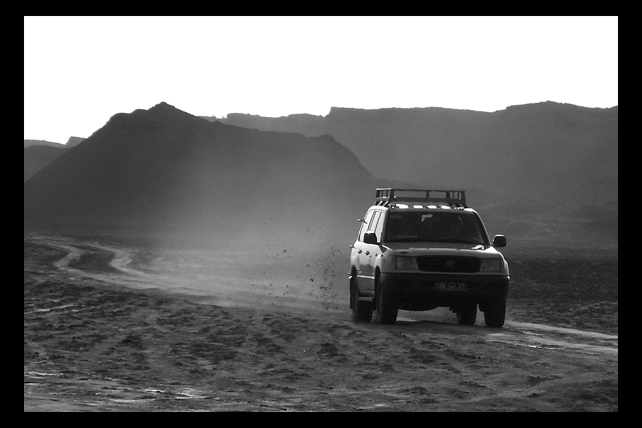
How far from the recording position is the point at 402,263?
1608 cm

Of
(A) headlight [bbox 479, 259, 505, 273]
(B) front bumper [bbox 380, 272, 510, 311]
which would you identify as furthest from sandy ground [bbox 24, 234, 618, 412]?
(A) headlight [bbox 479, 259, 505, 273]

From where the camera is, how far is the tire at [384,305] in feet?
53.3

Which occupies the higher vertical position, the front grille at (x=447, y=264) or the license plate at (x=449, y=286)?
the front grille at (x=447, y=264)

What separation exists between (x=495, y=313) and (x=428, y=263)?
1.67 meters

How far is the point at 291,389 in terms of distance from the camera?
11.3 meters

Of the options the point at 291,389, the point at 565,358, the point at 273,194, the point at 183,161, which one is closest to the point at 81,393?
the point at 291,389

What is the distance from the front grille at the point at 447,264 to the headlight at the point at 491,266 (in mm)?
108

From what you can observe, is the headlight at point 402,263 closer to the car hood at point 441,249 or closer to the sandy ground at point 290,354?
the car hood at point 441,249

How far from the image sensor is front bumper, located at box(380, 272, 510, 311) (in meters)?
16.0

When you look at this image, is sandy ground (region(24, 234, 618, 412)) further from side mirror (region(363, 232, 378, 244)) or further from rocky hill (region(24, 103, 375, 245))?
rocky hill (region(24, 103, 375, 245))

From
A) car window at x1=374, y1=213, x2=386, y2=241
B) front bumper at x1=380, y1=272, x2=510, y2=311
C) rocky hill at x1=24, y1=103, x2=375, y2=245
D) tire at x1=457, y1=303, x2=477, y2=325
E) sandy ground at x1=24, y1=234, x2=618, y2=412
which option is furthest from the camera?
rocky hill at x1=24, y1=103, x2=375, y2=245

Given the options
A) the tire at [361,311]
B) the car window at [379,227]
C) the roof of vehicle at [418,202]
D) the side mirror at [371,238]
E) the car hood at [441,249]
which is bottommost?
the tire at [361,311]

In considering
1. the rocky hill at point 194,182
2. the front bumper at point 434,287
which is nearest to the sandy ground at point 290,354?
the front bumper at point 434,287
